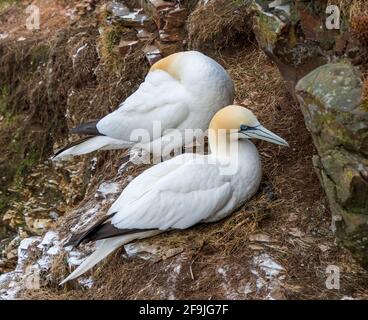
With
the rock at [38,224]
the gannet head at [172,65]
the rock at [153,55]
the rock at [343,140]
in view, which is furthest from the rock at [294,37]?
the rock at [38,224]

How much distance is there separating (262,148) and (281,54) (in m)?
0.98

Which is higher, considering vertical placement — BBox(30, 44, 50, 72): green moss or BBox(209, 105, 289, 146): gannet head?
BBox(209, 105, 289, 146): gannet head

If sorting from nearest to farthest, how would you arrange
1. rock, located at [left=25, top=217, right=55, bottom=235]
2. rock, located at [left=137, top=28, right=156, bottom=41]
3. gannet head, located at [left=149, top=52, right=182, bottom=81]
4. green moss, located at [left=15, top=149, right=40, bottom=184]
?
gannet head, located at [left=149, top=52, right=182, bottom=81], rock, located at [left=137, top=28, right=156, bottom=41], rock, located at [left=25, top=217, right=55, bottom=235], green moss, located at [left=15, top=149, right=40, bottom=184]

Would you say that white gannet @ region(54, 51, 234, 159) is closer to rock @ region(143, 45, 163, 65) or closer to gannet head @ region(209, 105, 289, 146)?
gannet head @ region(209, 105, 289, 146)

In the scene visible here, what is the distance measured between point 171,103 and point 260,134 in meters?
0.83

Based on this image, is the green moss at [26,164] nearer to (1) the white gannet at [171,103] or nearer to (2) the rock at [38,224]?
(2) the rock at [38,224]


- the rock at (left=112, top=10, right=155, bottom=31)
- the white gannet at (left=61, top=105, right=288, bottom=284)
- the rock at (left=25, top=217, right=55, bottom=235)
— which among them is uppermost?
the rock at (left=112, top=10, right=155, bottom=31)

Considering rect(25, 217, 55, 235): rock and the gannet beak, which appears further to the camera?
rect(25, 217, 55, 235): rock

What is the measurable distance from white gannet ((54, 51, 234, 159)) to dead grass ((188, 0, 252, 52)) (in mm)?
1276

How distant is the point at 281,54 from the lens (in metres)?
4.70

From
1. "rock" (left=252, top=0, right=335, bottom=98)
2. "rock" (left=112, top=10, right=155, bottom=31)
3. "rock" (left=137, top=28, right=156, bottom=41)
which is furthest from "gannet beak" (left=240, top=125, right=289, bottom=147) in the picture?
"rock" (left=112, top=10, right=155, bottom=31)

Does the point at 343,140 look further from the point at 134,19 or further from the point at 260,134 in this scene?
the point at 134,19

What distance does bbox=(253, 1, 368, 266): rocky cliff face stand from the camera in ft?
12.1
